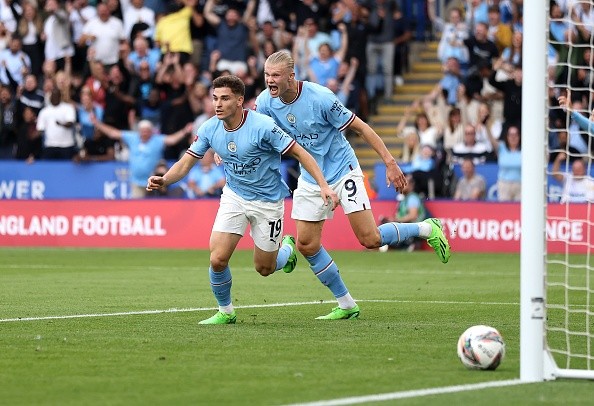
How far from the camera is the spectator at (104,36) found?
1144 inches

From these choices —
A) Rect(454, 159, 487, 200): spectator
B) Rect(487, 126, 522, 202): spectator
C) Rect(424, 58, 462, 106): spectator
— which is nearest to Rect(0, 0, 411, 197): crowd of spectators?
Rect(424, 58, 462, 106): spectator

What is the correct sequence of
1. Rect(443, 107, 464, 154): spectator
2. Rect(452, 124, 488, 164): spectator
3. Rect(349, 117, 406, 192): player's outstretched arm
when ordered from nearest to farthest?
Rect(349, 117, 406, 192): player's outstretched arm → Rect(452, 124, 488, 164): spectator → Rect(443, 107, 464, 154): spectator

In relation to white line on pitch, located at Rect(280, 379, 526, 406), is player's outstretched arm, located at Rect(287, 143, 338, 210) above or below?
above

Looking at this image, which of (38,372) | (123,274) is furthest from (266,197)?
(123,274)

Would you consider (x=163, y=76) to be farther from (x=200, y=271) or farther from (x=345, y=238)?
(x=200, y=271)

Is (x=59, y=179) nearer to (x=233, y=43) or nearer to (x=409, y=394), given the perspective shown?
(x=233, y=43)

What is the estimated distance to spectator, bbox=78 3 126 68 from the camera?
1144 inches

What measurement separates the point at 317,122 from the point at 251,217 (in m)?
1.13

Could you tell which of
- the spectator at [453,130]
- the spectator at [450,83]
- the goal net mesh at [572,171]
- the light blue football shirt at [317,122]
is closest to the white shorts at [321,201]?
the light blue football shirt at [317,122]

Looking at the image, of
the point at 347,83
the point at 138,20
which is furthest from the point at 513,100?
the point at 138,20

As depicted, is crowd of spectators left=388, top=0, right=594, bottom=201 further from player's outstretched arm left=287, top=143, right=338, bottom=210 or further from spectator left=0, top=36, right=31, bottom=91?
player's outstretched arm left=287, top=143, right=338, bottom=210

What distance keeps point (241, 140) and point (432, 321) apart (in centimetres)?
236

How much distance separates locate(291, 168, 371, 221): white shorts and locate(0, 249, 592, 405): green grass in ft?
3.19

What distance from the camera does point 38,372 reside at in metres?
8.64
